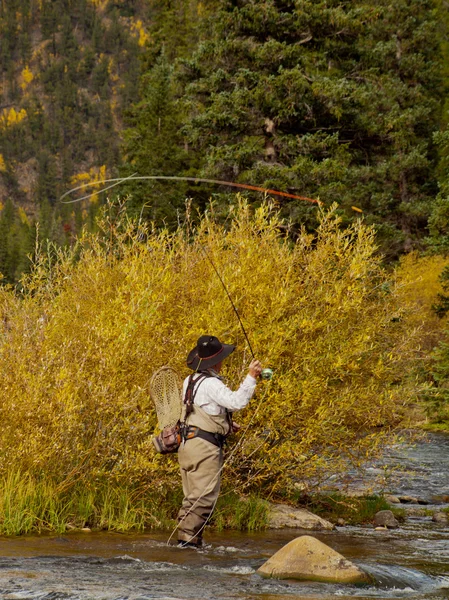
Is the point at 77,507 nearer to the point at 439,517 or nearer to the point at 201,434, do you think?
the point at 201,434

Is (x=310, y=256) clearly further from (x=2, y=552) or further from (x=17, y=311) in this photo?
(x=2, y=552)

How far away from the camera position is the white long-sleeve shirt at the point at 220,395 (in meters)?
7.97

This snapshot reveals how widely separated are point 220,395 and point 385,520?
3.86 m

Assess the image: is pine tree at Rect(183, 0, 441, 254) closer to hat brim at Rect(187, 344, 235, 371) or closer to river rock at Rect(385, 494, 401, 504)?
river rock at Rect(385, 494, 401, 504)

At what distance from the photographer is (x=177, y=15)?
53625 mm

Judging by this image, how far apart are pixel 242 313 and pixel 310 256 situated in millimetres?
1281

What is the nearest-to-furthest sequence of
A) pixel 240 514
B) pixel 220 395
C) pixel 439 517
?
pixel 220 395
pixel 240 514
pixel 439 517

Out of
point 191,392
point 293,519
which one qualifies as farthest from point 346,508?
point 191,392

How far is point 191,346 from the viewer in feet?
33.1

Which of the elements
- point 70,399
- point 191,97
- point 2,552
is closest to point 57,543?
point 2,552

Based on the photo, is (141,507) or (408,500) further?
(408,500)

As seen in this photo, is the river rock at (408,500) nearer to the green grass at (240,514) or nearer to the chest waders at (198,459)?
the green grass at (240,514)

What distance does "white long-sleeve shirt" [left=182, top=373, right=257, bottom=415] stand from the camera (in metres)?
7.97

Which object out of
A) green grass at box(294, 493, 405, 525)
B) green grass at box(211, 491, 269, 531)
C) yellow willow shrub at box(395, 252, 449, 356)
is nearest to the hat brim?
green grass at box(211, 491, 269, 531)
